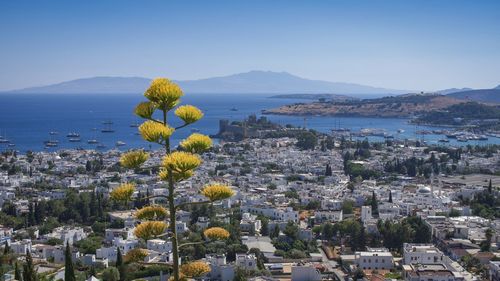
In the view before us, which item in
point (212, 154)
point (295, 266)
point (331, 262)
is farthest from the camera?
point (212, 154)

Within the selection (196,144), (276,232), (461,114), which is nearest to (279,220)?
(276,232)

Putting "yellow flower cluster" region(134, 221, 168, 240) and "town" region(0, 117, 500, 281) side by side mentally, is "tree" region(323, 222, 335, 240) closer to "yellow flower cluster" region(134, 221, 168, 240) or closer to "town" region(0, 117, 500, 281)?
"town" region(0, 117, 500, 281)

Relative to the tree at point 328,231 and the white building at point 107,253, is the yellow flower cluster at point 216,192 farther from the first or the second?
the tree at point 328,231

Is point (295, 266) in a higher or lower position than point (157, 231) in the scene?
lower

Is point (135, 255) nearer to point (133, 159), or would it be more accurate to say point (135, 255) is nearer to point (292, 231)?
point (133, 159)

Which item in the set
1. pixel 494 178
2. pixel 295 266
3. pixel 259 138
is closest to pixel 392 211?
pixel 295 266

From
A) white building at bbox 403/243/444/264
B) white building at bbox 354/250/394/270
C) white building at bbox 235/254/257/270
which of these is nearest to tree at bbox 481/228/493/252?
white building at bbox 403/243/444/264

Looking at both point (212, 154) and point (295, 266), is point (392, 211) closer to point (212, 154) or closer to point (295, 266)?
point (295, 266)
